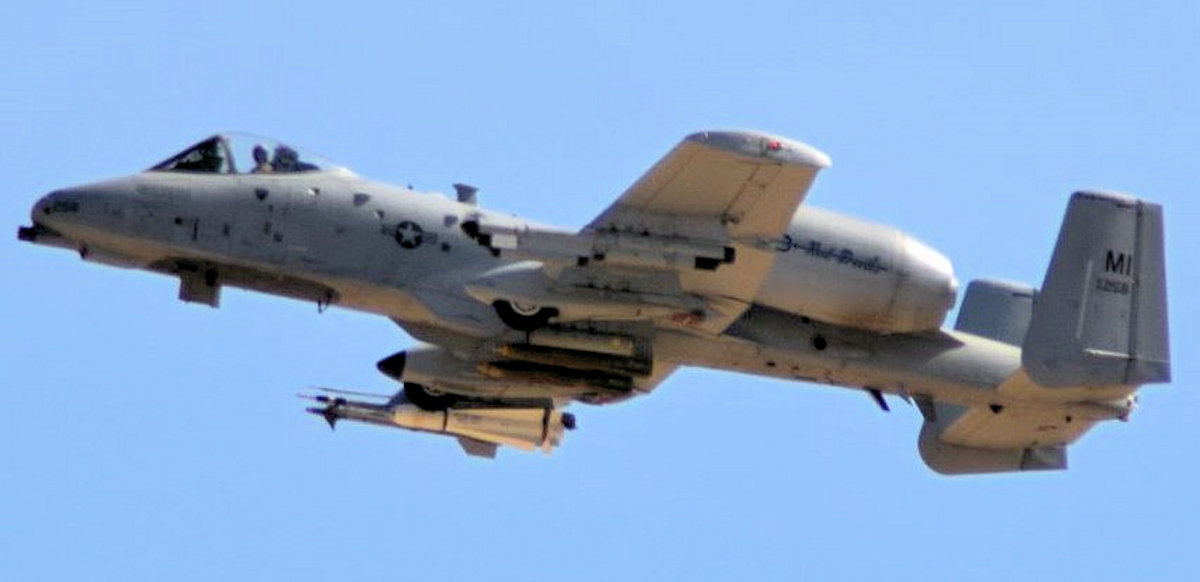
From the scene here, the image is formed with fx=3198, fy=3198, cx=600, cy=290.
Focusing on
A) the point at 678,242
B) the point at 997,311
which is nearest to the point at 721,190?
the point at 678,242

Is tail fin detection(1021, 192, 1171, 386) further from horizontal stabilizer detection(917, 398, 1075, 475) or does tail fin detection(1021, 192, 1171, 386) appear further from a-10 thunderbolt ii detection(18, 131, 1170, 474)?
horizontal stabilizer detection(917, 398, 1075, 475)

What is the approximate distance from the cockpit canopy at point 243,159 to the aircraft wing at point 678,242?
8.51 ft

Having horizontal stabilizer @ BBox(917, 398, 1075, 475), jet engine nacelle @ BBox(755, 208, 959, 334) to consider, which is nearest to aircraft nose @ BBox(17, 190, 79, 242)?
jet engine nacelle @ BBox(755, 208, 959, 334)

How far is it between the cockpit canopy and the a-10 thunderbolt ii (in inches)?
1.0

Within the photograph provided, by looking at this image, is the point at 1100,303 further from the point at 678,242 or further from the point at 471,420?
the point at 471,420

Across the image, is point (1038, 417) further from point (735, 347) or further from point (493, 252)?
point (493, 252)

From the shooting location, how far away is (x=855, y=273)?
34750 mm

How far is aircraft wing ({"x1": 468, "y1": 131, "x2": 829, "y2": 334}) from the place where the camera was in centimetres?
3284

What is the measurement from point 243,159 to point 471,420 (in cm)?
475

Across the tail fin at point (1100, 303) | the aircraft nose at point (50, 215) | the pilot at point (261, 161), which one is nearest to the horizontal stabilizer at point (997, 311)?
the tail fin at point (1100, 303)

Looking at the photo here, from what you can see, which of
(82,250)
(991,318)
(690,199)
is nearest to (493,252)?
(690,199)

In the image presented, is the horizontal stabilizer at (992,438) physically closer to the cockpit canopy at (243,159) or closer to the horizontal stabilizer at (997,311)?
the horizontal stabilizer at (997,311)

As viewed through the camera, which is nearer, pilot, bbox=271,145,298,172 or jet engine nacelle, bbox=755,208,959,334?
jet engine nacelle, bbox=755,208,959,334

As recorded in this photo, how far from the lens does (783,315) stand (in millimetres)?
35781
